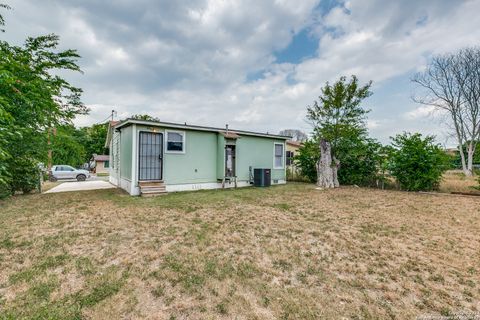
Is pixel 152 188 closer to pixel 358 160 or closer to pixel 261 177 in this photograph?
pixel 261 177

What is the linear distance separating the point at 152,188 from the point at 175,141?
2.11 metres

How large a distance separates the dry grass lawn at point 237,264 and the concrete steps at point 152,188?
2.38m

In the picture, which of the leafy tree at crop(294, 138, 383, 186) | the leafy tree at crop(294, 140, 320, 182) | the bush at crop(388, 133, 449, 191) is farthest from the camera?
the leafy tree at crop(294, 140, 320, 182)

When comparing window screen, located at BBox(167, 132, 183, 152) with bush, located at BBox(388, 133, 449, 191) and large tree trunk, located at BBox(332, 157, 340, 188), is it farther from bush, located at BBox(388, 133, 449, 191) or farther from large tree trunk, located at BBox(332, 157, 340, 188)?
bush, located at BBox(388, 133, 449, 191)

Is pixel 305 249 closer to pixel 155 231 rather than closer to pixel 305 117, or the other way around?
pixel 155 231

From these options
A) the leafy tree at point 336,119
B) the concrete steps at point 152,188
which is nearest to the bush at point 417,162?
the leafy tree at point 336,119

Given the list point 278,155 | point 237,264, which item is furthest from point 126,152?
point 237,264

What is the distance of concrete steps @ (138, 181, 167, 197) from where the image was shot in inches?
306

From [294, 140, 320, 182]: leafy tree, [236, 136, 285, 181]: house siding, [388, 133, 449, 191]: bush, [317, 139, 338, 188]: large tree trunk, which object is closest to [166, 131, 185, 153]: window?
[236, 136, 285, 181]: house siding

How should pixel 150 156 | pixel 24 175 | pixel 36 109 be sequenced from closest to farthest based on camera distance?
pixel 36 109 → pixel 24 175 → pixel 150 156

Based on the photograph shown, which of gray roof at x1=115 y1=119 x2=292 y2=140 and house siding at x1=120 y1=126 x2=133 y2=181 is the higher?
gray roof at x1=115 y1=119 x2=292 y2=140

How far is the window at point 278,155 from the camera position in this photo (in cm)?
1189

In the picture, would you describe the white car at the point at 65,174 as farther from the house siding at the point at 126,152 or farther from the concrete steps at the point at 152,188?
the concrete steps at the point at 152,188

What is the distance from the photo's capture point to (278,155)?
39.4 feet
